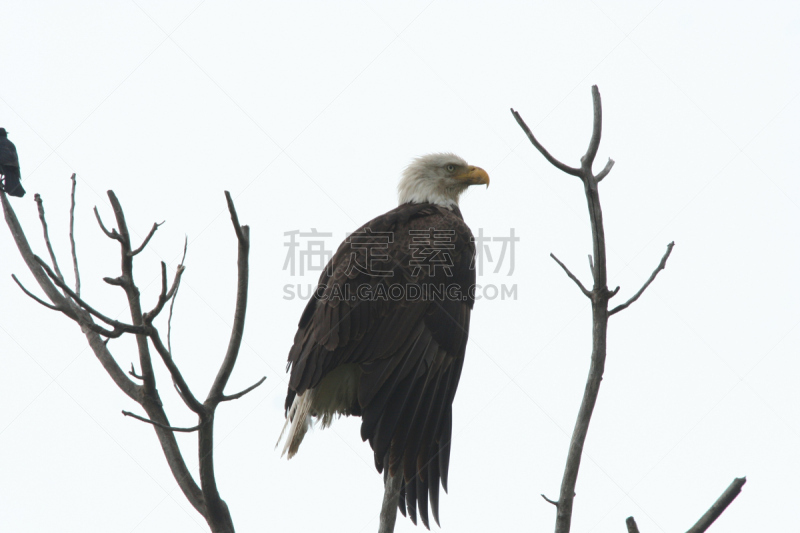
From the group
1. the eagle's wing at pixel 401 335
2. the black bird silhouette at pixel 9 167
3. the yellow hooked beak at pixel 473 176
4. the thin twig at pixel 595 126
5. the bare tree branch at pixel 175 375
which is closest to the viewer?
the bare tree branch at pixel 175 375

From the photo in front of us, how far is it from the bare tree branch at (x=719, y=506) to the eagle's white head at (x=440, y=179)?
144 inches

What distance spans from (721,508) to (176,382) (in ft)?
5.64

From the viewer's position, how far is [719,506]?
2.22m

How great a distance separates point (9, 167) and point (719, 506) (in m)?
3.94

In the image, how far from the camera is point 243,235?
2383 mm

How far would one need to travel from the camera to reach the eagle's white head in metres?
5.73

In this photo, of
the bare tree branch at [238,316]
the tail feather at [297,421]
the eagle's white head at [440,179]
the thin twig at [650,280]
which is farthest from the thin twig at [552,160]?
the eagle's white head at [440,179]

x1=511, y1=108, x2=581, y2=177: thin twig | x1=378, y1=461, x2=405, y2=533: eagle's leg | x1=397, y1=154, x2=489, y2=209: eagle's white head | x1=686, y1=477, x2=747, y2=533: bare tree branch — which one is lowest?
x1=378, y1=461, x2=405, y2=533: eagle's leg

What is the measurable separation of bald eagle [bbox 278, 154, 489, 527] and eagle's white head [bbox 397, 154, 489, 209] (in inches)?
37.5

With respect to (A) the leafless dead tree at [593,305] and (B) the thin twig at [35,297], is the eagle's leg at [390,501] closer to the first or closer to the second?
A: (A) the leafless dead tree at [593,305]

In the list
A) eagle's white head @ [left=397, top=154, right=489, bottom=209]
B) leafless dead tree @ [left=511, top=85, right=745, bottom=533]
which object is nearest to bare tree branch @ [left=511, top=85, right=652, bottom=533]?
leafless dead tree @ [left=511, top=85, right=745, bottom=533]

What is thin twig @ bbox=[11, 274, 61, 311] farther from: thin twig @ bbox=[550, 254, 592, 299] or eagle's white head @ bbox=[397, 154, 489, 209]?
eagle's white head @ bbox=[397, 154, 489, 209]

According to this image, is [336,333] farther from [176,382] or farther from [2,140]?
[2,140]

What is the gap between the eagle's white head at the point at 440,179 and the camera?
5730 millimetres
